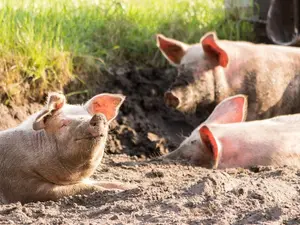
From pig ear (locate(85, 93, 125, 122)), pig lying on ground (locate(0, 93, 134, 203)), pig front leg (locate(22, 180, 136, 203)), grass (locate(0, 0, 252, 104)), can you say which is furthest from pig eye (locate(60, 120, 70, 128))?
grass (locate(0, 0, 252, 104))

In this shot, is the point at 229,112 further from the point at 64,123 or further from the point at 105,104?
the point at 64,123

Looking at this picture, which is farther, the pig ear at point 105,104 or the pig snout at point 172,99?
the pig snout at point 172,99

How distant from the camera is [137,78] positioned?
9.87 meters

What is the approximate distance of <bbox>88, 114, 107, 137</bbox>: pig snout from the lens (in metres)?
5.37

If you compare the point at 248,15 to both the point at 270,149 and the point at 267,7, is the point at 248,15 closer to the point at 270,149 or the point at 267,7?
the point at 267,7

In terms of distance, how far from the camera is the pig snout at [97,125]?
5.37 meters

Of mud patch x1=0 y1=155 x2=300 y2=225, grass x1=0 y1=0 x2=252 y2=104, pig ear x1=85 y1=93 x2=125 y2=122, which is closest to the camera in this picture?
mud patch x1=0 y1=155 x2=300 y2=225

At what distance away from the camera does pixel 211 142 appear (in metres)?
6.70

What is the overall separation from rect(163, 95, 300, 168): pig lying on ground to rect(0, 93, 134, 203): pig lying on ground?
3.52ft

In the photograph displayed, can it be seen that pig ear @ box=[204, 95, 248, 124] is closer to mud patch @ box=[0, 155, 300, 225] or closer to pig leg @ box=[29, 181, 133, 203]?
mud patch @ box=[0, 155, 300, 225]

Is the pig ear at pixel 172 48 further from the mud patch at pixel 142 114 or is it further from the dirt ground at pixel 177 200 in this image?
the dirt ground at pixel 177 200

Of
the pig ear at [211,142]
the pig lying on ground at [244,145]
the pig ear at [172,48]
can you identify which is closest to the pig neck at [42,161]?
the pig ear at [211,142]

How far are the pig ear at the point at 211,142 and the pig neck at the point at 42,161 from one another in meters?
1.13

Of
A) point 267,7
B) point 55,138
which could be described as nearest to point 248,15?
point 267,7
